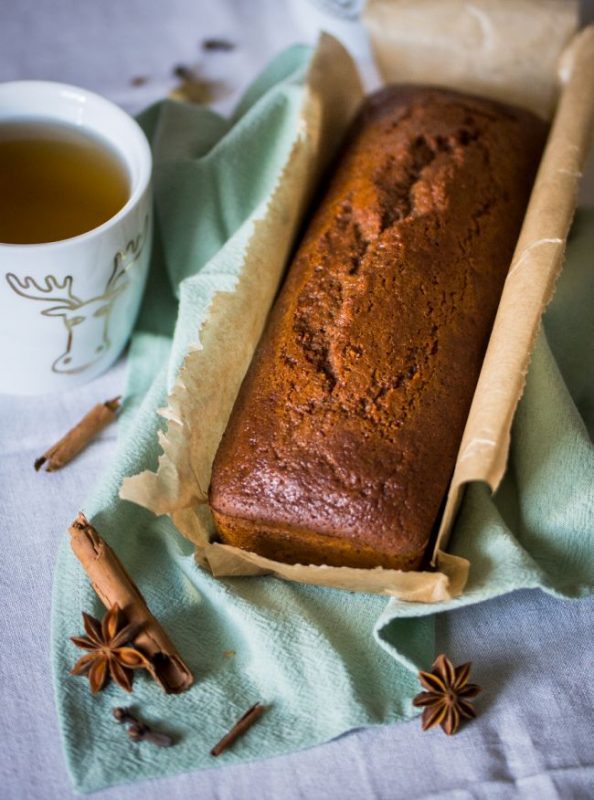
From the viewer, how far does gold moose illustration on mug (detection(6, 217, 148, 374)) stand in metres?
1.25

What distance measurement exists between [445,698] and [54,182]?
918mm

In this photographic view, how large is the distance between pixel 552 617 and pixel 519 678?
0.32ft

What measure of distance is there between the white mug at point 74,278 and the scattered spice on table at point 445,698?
0.68 m

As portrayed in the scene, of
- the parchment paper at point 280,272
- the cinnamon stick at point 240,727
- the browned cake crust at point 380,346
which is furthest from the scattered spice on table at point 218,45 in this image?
the cinnamon stick at point 240,727

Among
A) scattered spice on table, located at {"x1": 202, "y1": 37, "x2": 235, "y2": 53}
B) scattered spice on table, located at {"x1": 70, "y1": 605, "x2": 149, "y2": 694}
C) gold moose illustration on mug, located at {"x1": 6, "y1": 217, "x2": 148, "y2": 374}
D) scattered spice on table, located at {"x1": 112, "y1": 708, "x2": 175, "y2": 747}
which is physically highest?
scattered spice on table, located at {"x1": 202, "y1": 37, "x2": 235, "y2": 53}

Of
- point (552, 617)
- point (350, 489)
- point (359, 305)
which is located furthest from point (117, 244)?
point (552, 617)

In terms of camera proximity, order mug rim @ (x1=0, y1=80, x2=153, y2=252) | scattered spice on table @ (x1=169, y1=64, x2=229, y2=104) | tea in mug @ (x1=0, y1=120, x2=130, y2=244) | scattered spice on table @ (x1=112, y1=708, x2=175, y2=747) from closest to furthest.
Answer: scattered spice on table @ (x1=112, y1=708, x2=175, y2=747)
mug rim @ (x1=0, y1=80, x2=153, y2=252)
tea in mug @ (x1=0, y1=120, x2=130, y2=244)
scattered spice on table @ (x1=169, y1=64, x2=229, y2=104)

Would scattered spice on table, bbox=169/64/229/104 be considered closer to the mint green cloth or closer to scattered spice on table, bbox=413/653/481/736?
the mint green cloth

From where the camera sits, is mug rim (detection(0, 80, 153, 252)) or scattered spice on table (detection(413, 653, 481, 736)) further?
mug rim (detection(0, 80, 153, 252))

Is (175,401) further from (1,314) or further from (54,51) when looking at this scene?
(54,51)

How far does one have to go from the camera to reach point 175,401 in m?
1.19

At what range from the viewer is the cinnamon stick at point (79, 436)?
136 cm

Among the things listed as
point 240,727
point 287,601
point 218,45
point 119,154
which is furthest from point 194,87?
point 240,727

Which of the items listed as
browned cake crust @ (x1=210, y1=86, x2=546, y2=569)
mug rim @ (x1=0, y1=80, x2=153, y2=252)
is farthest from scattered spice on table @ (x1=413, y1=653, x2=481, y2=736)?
mug rim @ (x1=0, y1=80, x2=153, y2=252)
